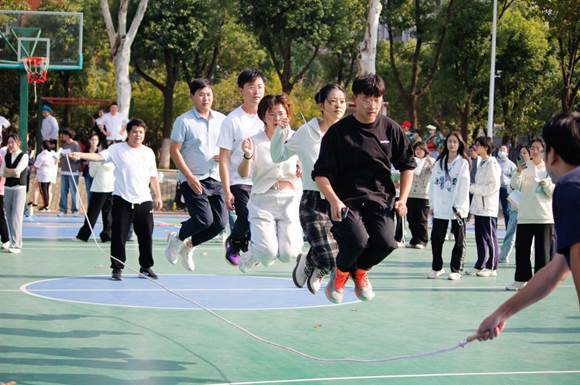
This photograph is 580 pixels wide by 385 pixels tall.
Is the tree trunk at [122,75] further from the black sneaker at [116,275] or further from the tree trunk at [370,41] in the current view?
the black sneaker at [116,275]

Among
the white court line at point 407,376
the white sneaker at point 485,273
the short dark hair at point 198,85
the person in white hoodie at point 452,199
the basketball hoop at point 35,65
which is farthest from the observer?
the basketball hoop at point 35,65

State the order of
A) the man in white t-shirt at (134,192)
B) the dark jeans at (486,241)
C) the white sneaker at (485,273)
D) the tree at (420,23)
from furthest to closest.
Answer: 1. the tree at (420,23)
2. the white sneaker at (485,273)
3. the dark jeans at (486,241)
4. the man in white t-shirt at (134,192)

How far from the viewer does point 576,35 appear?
4212 centimetres

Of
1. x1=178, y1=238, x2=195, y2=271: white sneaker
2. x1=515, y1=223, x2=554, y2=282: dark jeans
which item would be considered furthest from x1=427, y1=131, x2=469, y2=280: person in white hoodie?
x1=178, y1=238, x2=195, y2=271: white sneaker

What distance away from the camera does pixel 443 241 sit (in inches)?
549

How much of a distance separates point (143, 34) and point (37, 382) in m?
35.2

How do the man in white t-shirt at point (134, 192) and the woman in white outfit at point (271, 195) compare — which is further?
the man in white t-shirt at point (134, 192)

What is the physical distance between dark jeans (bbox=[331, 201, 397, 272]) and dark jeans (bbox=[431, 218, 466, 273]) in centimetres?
573

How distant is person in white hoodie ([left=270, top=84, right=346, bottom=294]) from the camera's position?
29.0 ft

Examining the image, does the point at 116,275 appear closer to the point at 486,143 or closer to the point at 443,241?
the point at 443,241

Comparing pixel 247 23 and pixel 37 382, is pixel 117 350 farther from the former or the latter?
pixel 247 23

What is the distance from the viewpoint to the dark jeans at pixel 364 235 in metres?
8.02

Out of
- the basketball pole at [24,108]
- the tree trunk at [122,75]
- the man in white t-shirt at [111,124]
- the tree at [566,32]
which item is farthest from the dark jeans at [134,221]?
the tree at [566,32]

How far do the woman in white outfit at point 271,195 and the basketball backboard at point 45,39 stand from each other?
713 inches
